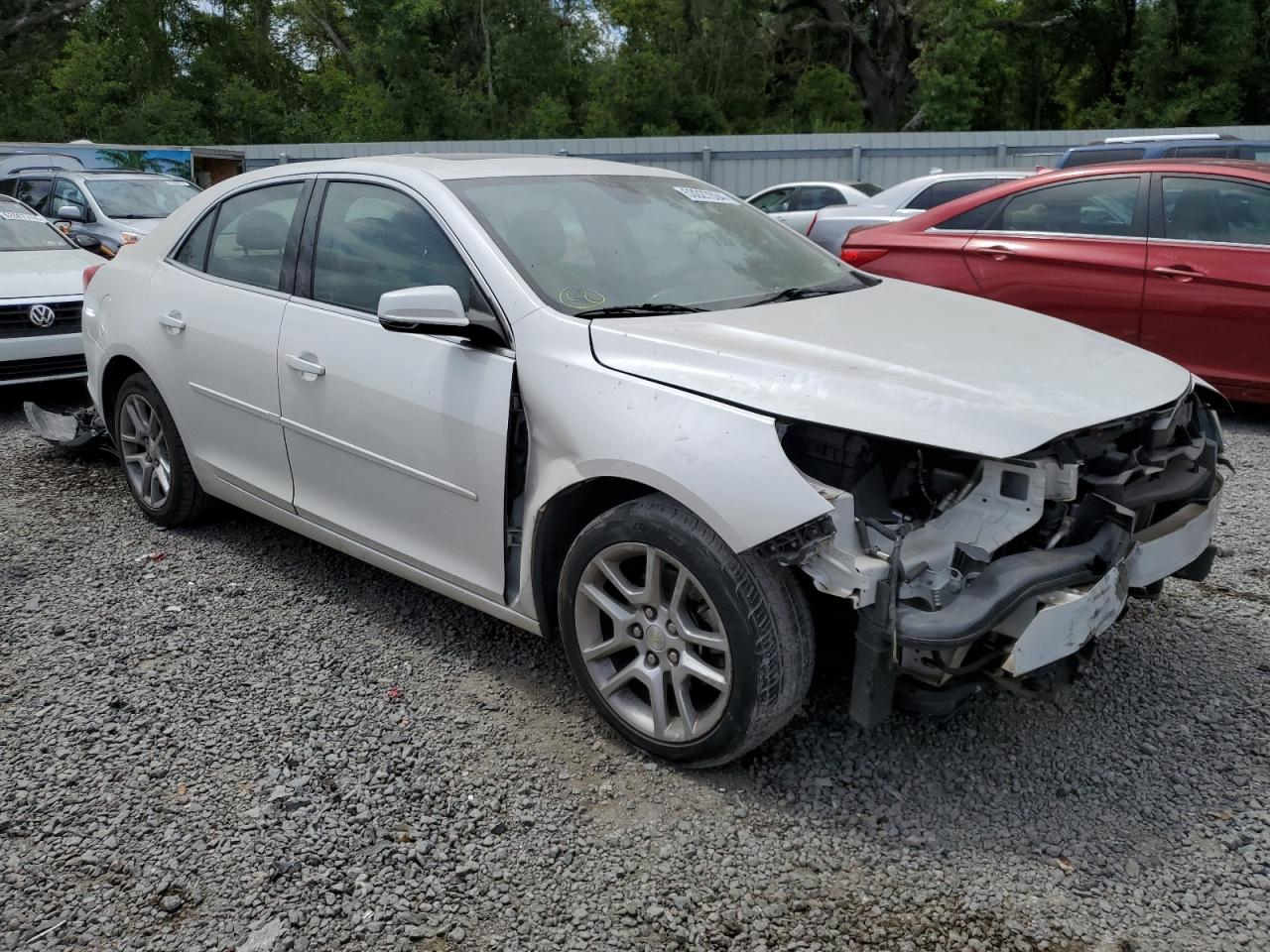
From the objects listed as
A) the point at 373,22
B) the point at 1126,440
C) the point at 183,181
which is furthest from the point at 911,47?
the point at 1126,440

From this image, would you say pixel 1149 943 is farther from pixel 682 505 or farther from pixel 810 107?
pixel 810 107

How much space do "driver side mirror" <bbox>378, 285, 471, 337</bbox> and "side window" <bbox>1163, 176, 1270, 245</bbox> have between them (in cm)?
496

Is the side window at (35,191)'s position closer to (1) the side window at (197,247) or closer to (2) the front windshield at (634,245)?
(1) the side window at (197,247)

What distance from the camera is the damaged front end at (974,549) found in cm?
262

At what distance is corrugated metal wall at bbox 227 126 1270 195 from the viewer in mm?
21234

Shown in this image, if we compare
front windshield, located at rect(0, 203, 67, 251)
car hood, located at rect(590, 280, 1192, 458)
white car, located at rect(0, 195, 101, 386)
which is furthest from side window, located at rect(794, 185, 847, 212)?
car hood, located at rect(590, 280, 1192, 458)

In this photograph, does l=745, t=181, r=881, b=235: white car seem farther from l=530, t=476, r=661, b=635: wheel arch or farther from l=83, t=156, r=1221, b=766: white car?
l=530, t=476, r=661, b=635: wheel arch

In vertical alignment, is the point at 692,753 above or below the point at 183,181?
below

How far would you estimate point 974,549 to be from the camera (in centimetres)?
274

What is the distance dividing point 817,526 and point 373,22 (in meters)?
37.1

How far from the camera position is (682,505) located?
2.85m

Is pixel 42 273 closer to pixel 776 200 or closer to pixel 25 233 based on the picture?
pixel 25 233

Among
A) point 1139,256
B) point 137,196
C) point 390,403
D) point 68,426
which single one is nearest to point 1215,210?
point 1139,256

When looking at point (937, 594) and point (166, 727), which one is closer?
point (937, 594)
